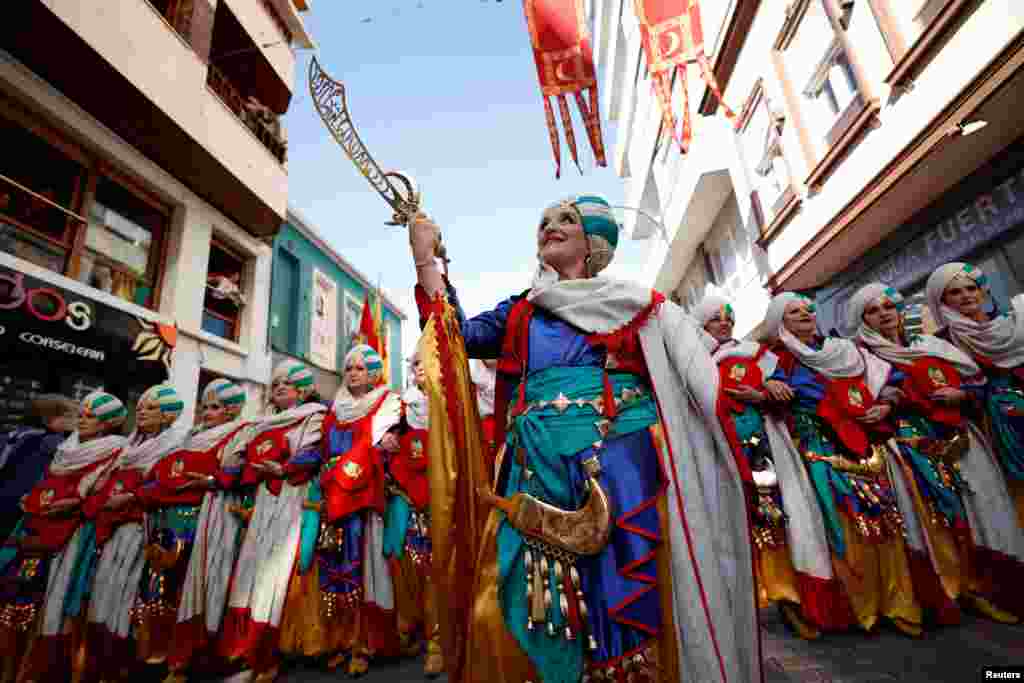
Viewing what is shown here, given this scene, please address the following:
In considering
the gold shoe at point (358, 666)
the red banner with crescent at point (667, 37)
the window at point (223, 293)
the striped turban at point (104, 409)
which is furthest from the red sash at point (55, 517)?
the red banner with crescent at point (667, 37)

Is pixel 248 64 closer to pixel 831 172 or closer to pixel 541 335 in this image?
pixel 831 172

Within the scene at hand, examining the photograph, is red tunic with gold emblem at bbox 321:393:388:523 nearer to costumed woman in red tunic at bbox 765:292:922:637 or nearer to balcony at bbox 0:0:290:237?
costumed woman in red tunic at bbox 765:292:922:637

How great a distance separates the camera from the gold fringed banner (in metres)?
1.49

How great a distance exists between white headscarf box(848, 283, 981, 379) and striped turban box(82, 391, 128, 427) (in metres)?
5.93

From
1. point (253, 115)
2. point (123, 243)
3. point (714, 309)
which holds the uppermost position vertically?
point (253, 115)

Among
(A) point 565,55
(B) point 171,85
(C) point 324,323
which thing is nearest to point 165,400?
(B) point 171,85

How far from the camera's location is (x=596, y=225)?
1.88 metres

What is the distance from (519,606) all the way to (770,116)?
9.31 metres

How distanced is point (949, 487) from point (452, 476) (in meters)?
3.47

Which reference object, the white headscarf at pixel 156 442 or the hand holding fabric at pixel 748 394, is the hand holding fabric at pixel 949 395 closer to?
the hand holding fabric at pixel 748 394

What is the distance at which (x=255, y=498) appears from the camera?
11.7 feet

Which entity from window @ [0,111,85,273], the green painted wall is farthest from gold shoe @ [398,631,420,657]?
the green painted wall

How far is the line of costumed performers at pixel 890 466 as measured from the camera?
2.88 metres

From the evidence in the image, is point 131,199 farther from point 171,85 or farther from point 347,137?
point 347,137
